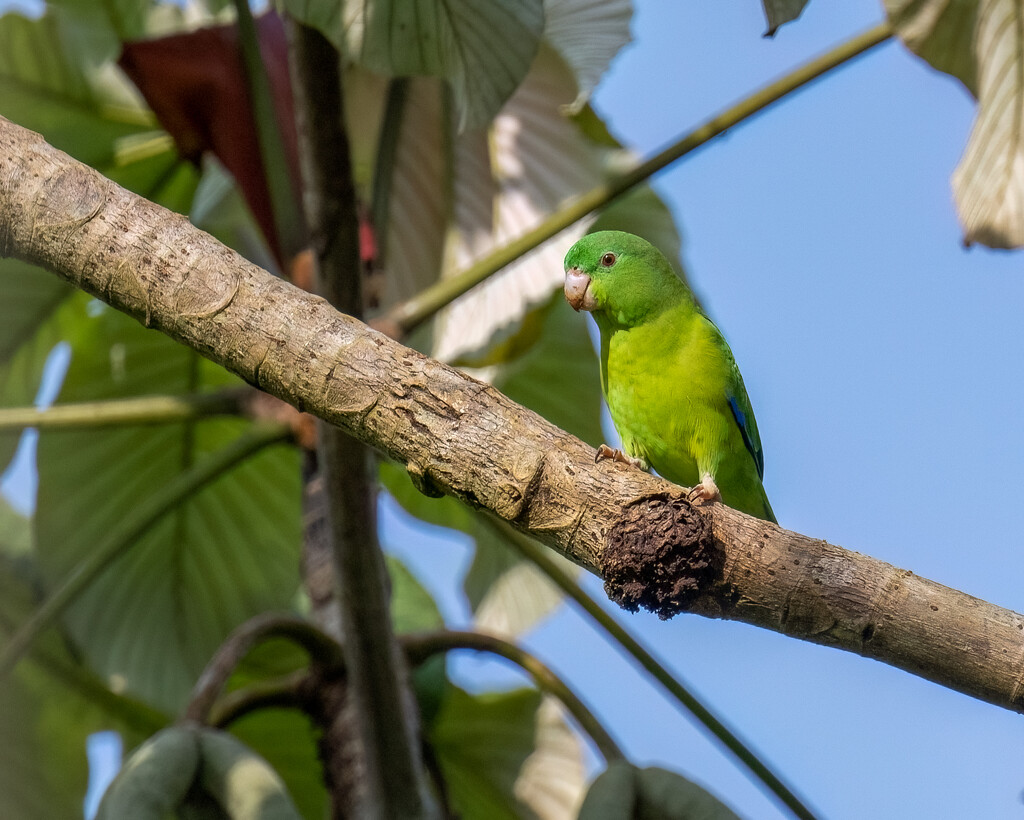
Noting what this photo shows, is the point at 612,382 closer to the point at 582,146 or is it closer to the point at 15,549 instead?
the point at 582,146

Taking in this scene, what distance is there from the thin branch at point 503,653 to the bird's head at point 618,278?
756 mm

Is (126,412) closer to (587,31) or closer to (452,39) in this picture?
(452,39)

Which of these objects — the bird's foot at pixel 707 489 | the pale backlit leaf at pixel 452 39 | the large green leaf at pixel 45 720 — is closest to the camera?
the bird's foot at pixel 707 489

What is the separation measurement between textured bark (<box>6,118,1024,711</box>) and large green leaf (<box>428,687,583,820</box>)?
4.97 ft

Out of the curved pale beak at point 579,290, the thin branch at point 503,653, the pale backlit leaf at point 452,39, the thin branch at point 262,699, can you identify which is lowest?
the thin branch at point 262,699

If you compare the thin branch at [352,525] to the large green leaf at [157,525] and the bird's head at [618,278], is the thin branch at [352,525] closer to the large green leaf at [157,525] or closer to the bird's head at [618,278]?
the bird's head at [618,278]

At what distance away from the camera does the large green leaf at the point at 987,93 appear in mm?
1990

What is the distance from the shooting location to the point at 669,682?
2.04 m

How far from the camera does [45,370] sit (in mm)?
3186

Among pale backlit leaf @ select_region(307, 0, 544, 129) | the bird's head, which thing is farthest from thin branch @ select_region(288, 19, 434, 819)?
the bird's head

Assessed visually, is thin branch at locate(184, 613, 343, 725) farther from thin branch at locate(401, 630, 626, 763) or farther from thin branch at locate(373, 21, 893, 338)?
thin branch at locate(373, 21, 893, 338)

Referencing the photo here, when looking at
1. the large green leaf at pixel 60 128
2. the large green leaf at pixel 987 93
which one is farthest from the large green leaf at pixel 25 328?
the large green leaf at pixel 987 93

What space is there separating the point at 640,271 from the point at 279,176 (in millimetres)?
960

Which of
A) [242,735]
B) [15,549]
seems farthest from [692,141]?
[15,549]
